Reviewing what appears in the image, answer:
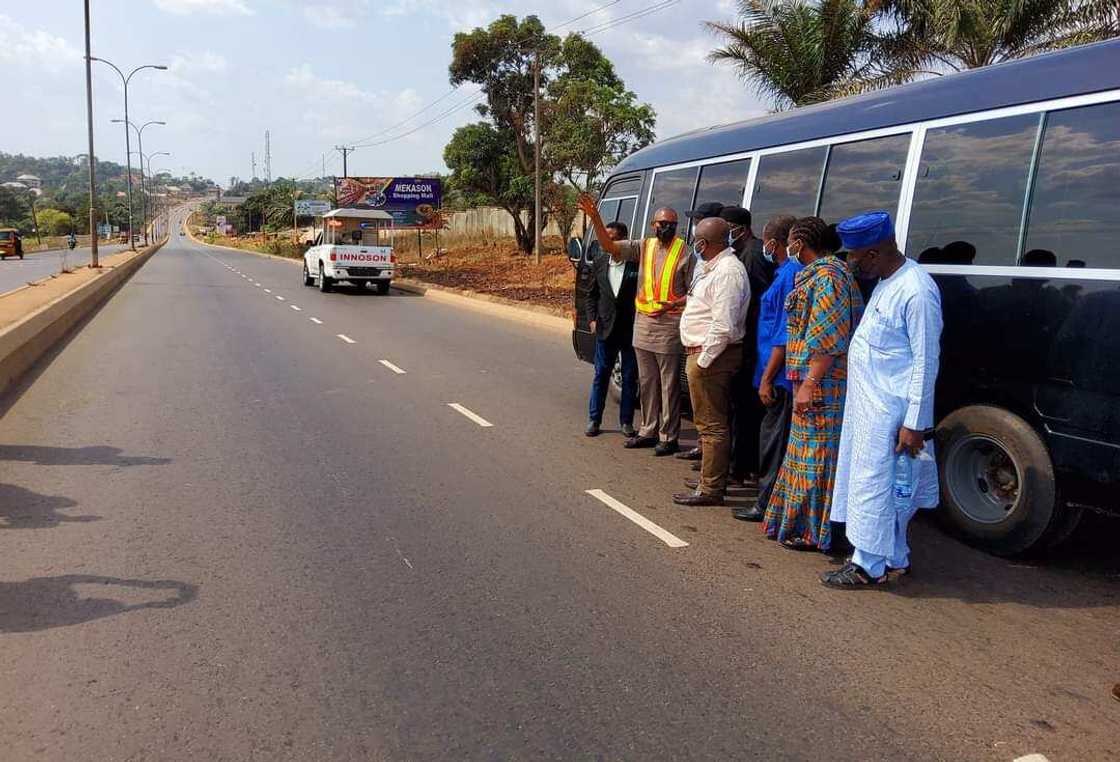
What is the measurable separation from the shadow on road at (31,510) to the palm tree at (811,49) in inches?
583

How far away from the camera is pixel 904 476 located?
4.35 meters

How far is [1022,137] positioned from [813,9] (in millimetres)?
14105

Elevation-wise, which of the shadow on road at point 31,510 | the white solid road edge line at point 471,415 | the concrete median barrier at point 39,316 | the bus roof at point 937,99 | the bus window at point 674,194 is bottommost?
the concrete median barrier at point 39,316

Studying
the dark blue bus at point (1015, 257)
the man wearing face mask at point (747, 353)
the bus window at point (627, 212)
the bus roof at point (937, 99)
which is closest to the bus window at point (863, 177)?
the dark blue bus at point (1015, 257)

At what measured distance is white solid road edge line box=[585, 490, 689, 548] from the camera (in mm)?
5238

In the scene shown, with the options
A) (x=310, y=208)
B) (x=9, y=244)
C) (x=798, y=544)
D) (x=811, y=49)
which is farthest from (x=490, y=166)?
(x=310, y=208)

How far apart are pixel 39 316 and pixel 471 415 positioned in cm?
841

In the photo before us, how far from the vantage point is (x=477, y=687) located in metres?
3.48

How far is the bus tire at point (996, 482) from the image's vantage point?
4.71m

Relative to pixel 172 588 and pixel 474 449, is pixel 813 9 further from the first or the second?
pixel 172 588

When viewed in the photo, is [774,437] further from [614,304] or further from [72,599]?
[72,599]

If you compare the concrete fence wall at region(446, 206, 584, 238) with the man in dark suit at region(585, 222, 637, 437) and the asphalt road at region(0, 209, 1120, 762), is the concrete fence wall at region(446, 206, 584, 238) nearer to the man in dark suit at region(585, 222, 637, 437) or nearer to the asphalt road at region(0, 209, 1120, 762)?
the man in dark suit at region(585, 222, 637, 437)

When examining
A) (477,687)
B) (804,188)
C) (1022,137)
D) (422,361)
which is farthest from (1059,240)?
(422,361)

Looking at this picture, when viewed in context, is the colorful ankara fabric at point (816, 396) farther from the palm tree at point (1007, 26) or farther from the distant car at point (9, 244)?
the distant car at point (9, 244)
